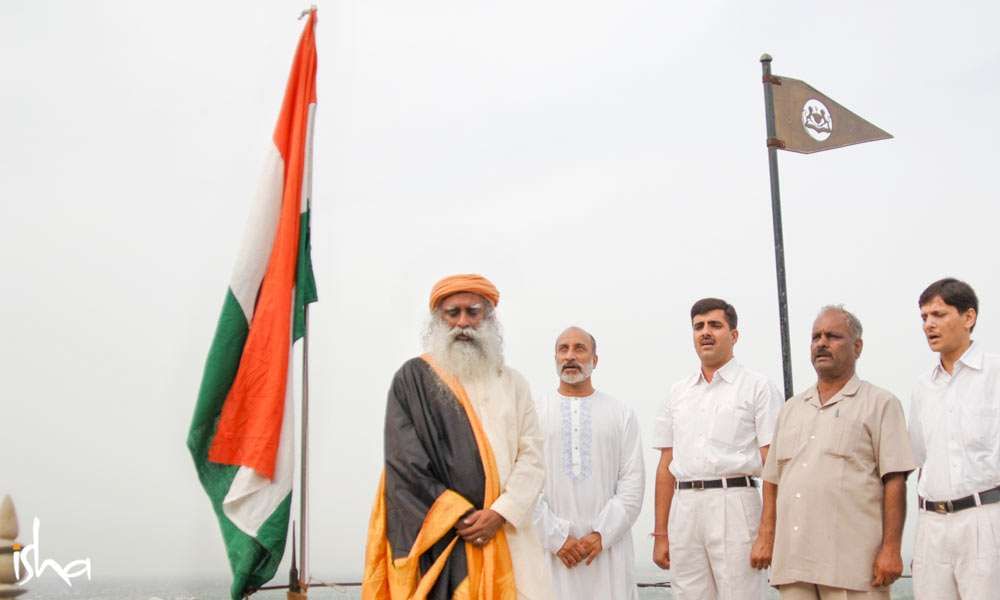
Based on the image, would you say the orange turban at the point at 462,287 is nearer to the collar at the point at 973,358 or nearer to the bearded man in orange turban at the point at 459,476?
the bearded man in orange turban at the point at 459,476

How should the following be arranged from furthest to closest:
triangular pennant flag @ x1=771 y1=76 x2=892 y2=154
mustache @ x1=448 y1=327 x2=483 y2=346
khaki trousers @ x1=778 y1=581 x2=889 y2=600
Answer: triangular pennant flag @ x1=771 y1=76 x2=892 y2=154
mustache @ x1=448 y1=327 x2=483 y2=346
khaki trousers @ x1=778 y1=581 x2=889 y2=600

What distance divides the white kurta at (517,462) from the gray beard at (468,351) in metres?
0.05

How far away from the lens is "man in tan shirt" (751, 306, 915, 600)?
399 centimetres

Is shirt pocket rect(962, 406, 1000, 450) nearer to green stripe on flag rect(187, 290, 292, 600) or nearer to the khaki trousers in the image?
the khaki trousers

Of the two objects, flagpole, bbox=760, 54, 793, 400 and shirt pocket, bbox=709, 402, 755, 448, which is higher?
flagpole, bbox=760, 54, 793, 400

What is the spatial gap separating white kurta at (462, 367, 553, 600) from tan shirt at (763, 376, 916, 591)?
1.01 metres

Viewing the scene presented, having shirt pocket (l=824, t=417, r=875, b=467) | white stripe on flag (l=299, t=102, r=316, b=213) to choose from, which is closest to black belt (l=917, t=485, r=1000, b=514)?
shirt pocket (l=824, t=417, r=875, b=467)

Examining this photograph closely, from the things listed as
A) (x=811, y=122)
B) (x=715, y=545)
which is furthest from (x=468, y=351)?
(x=811, y=122)

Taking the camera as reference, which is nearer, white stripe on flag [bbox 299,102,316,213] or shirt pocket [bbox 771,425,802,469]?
shirt pocket [bbox 771,425,802,469]

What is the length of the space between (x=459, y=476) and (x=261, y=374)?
3.94 ft

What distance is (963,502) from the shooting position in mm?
3857

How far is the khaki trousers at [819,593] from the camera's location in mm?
3979

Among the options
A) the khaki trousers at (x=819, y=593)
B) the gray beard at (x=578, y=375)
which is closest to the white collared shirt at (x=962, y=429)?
the khaki trousers at (x=819, y=593)

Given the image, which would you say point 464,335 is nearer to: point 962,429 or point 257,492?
point 257,492
